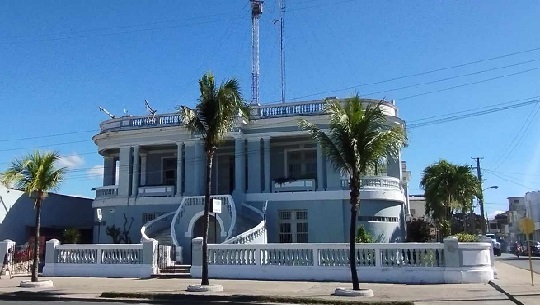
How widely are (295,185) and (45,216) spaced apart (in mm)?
16431

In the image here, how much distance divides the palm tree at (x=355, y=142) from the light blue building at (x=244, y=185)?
11475 mm

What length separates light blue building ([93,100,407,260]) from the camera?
29078 mm

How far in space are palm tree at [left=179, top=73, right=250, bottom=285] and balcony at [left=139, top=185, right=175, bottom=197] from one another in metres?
14.7

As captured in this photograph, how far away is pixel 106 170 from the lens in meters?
35.1

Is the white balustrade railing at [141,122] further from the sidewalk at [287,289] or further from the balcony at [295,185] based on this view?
the sidewalk at [287,289]

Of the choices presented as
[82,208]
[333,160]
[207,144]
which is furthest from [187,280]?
[82,208]

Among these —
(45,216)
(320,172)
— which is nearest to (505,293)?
(320,172)

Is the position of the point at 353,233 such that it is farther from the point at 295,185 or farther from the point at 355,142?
the point at 295,185

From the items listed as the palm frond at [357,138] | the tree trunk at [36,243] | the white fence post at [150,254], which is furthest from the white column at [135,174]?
the palm frond at [357,138]

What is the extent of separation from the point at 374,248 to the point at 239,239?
21.4 ft

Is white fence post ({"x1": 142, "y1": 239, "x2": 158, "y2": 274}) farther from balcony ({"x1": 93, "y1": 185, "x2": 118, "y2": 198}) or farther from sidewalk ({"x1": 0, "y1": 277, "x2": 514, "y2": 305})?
balcony ({"x1": 93, "y1": 185, "x2": 118, "y2": 198})

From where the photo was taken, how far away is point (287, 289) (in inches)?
693

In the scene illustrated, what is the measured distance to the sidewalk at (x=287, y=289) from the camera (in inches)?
595

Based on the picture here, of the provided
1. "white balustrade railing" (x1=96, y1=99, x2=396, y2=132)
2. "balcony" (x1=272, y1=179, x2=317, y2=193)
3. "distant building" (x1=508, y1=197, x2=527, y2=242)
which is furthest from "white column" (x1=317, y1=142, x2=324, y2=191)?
"distant building" (x1=508, y1=197, x2=527, y2=242)
